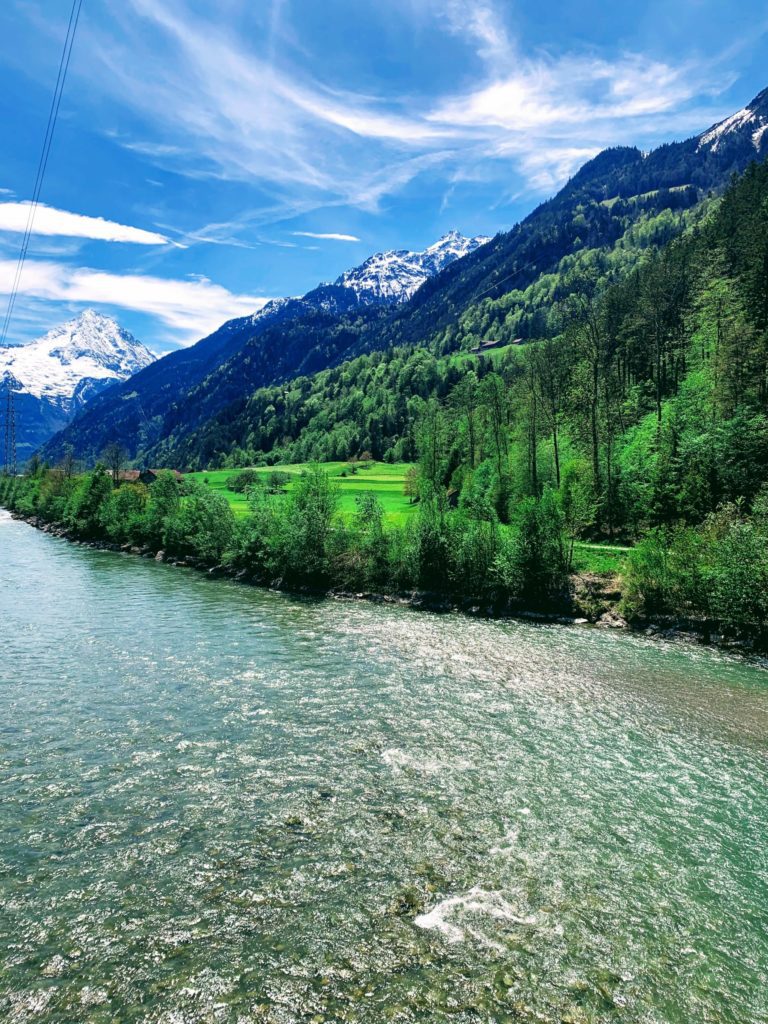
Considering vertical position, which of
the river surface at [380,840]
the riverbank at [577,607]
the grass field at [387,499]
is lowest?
the river surface at [380,840]

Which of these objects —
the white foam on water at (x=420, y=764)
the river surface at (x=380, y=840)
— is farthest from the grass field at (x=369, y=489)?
the white foam on water at (x=420, y=764)

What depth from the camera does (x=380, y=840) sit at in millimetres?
18375

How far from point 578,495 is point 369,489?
63845 mm

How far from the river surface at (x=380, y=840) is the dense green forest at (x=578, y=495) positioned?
1255cm

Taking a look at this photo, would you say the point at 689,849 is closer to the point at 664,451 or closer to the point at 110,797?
the point at 110,797

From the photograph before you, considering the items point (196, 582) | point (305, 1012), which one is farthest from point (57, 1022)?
point (196, 582)

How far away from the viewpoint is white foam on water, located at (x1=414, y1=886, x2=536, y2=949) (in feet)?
47.8

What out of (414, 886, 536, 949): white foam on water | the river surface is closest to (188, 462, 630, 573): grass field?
the river surface

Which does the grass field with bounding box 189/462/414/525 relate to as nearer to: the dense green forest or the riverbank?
the dense green forest

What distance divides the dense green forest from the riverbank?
3.13 feet

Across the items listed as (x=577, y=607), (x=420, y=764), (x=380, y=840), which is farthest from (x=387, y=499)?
(x=380, y=840)

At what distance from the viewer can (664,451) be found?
6059cm

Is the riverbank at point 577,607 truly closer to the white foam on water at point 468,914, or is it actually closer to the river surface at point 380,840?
the river surface at point 380,840

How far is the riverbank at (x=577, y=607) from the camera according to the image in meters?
41.2
